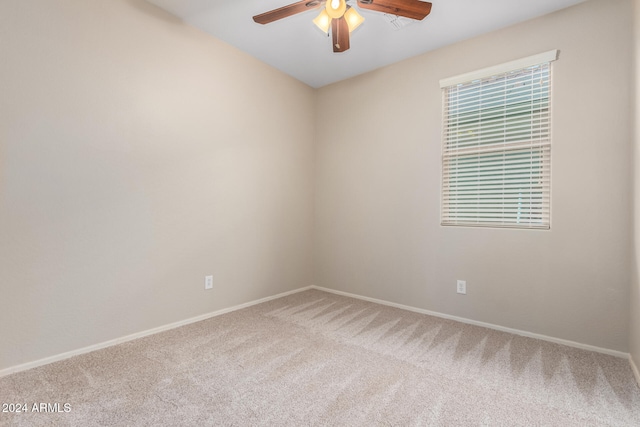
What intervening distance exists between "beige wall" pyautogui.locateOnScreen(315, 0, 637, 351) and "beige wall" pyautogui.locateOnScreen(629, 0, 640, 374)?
0.11 meters

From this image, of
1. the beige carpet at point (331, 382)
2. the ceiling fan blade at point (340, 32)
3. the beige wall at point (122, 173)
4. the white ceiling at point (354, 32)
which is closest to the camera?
the beige carpet at point (331, 382)

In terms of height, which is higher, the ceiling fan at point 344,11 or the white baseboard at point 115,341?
the ceiling fan at point 344,11

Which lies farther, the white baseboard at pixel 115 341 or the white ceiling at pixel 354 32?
the white ceiling at pixel 354 32

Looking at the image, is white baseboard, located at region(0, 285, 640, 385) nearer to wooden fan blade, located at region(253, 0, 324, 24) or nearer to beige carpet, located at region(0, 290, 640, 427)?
beige carpet, located at region(0, 290, 640, 427)

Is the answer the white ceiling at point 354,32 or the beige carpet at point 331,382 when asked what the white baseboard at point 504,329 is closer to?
the beige carpet at point 331,382

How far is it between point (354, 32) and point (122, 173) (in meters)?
2.23

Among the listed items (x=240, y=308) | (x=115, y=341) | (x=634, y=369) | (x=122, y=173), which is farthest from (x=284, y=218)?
(x=634, y=369)

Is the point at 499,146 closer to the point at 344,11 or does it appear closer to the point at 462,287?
the point at 462,287

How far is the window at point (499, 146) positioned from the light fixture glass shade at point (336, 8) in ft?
4.78

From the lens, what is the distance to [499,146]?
2.63 m

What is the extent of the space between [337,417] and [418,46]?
3.06m

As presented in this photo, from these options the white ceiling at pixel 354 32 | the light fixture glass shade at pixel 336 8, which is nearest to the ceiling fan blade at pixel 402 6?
the light fixture glass shade at pixel 336 8

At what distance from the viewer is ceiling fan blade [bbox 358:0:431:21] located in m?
1.81

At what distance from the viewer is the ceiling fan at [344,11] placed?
1831 millimetres
